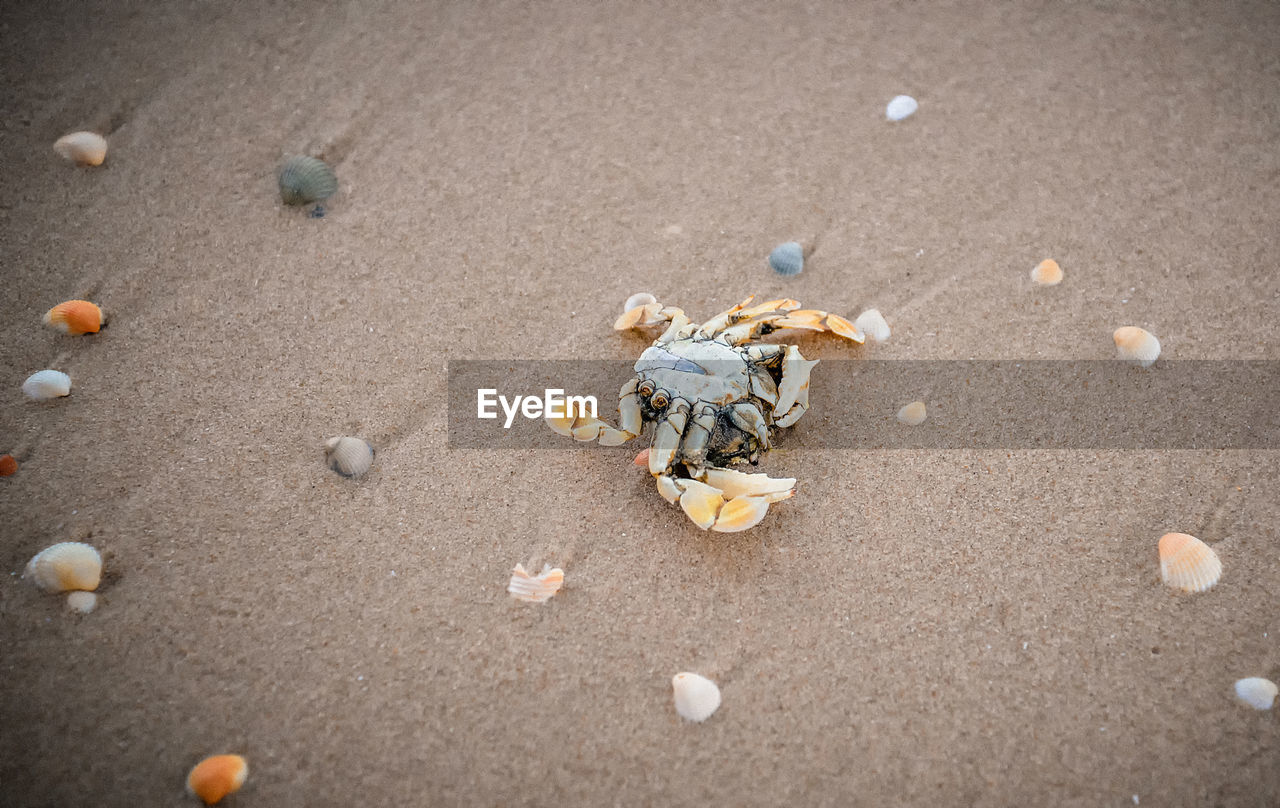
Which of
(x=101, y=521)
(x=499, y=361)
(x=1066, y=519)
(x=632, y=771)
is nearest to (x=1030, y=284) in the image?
A: (x=1066, y=519)

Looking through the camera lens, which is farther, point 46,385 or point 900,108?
point 900,108

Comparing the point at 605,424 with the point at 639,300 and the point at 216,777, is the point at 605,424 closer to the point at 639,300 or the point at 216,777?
the point at 639,300

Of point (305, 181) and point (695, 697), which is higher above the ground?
point (305, 181)

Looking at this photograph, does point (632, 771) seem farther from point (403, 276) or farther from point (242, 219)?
point (242, 219)

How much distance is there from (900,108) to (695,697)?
2908mm

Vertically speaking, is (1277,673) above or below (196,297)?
below

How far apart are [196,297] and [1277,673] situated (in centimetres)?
409

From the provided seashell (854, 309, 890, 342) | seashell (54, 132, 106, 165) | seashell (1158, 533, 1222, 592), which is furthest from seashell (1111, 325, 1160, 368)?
seashell (54, 132, 106, 165)

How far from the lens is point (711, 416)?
2.47m

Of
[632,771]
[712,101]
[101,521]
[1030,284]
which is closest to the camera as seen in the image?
[632,771]

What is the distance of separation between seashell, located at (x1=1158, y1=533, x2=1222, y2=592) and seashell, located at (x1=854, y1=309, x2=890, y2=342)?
1211mm

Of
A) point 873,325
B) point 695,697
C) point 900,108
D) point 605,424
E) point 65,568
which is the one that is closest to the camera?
point 695,697

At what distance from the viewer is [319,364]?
2.97 m

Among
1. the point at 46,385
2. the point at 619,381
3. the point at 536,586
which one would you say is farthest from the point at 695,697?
the point at 46,385
